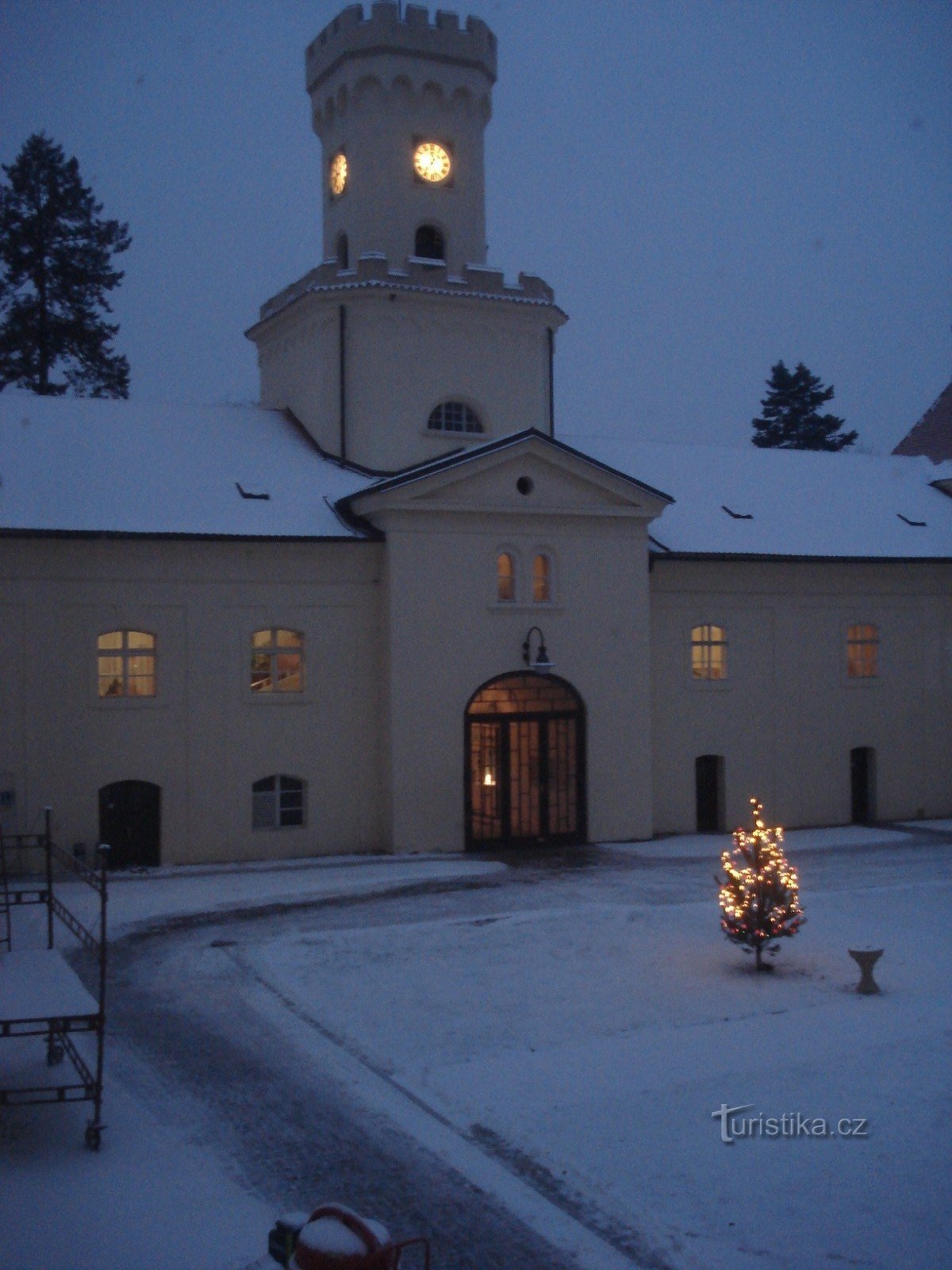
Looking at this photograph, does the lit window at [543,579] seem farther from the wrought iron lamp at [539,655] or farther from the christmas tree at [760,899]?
the christmas tree at [760,899]

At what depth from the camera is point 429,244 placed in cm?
2902

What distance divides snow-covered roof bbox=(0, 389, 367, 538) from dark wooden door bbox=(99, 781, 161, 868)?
15.4ft

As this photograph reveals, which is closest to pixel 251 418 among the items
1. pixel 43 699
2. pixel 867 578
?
pixel 43 699

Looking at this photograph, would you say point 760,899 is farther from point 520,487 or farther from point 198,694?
point 198,694

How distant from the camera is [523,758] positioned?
2555 centimetres

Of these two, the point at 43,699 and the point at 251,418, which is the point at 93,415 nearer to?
the point at 251,418

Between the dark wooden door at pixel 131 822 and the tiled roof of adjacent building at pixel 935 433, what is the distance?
85.9 feet

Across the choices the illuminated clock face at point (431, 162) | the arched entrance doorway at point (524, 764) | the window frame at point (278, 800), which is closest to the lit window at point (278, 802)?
the window frame at point (278, 800)

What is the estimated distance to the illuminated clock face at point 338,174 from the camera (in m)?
29.2

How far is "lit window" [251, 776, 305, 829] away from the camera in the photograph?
79.7ft

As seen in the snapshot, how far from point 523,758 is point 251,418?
975cm

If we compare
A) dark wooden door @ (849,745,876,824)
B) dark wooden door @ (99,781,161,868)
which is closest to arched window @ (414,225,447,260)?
dark wooden door @ (99,781,161,868)

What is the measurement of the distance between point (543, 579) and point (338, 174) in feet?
36.5

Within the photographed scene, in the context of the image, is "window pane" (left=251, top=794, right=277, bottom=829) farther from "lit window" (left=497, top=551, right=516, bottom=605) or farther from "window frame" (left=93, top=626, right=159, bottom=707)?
"lit window" (left=497, top=551, right=516, bottom=605)
